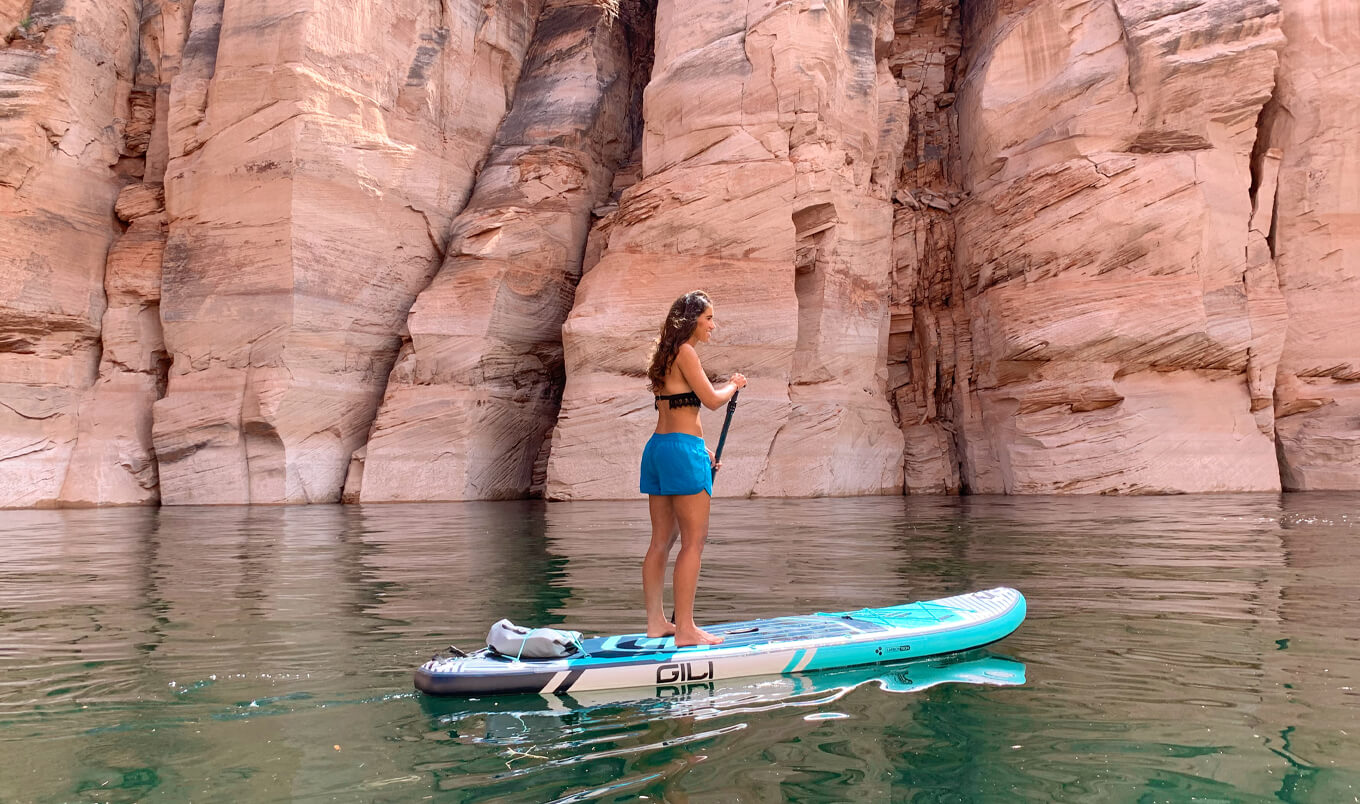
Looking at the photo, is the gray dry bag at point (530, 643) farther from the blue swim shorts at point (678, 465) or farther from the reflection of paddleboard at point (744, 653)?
the blue swim shorts at point (678, 465)

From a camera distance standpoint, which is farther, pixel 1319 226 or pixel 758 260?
pixel 1319 226

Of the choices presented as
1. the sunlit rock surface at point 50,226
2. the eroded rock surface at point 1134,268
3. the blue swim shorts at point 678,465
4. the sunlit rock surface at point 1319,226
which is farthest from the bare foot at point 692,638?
the sunlit rock surface at point 50,226

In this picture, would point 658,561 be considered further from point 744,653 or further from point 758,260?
point 758,260

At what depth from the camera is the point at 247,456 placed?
1980 cm

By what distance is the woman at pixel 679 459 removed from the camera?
395 centimetres

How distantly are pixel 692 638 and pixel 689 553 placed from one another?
351 mm

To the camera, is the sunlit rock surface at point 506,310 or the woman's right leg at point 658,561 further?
the sunlit rock surface at point 506,310

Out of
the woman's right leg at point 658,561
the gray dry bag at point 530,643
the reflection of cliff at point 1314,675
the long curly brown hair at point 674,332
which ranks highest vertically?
the long curly brown hair at point 674,332

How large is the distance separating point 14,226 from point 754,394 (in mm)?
16308

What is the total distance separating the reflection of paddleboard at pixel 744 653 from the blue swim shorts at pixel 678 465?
626mm

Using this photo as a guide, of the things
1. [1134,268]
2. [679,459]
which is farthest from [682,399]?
[1134,268]

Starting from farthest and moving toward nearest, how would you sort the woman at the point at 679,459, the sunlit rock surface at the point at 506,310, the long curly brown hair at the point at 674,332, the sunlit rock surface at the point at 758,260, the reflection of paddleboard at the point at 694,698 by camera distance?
the sunlit rock surface at the point at 506,310, the sunlit rock surface at the point at 758,260, the long curly brown hair at the point at 674,332, the woman at the point at 679,459, the reflection of paddleboard at the point at 694,698

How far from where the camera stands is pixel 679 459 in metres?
3.97

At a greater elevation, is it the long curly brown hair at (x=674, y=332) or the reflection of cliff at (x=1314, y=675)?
the long curly brown hair at (x=674, y=332)
